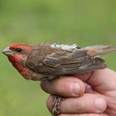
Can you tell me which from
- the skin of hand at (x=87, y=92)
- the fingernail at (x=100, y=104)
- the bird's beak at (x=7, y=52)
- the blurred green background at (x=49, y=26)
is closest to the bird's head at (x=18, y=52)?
the bird's beak at (x=7, y=52)

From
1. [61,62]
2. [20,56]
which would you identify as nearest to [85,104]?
[61,62]

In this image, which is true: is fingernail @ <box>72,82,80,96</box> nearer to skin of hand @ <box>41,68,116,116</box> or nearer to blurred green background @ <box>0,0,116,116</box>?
skin of hand @ <box>41,68,116,116</box>

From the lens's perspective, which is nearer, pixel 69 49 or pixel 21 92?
pixel 69 49

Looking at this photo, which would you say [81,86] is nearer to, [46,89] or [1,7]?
[46,89]

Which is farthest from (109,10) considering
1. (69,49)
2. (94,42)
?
(69,49)

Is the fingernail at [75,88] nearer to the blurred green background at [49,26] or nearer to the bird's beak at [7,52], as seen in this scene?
the bird's beak at [7,52]

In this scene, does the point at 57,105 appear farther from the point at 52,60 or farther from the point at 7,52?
the point at 7,52
